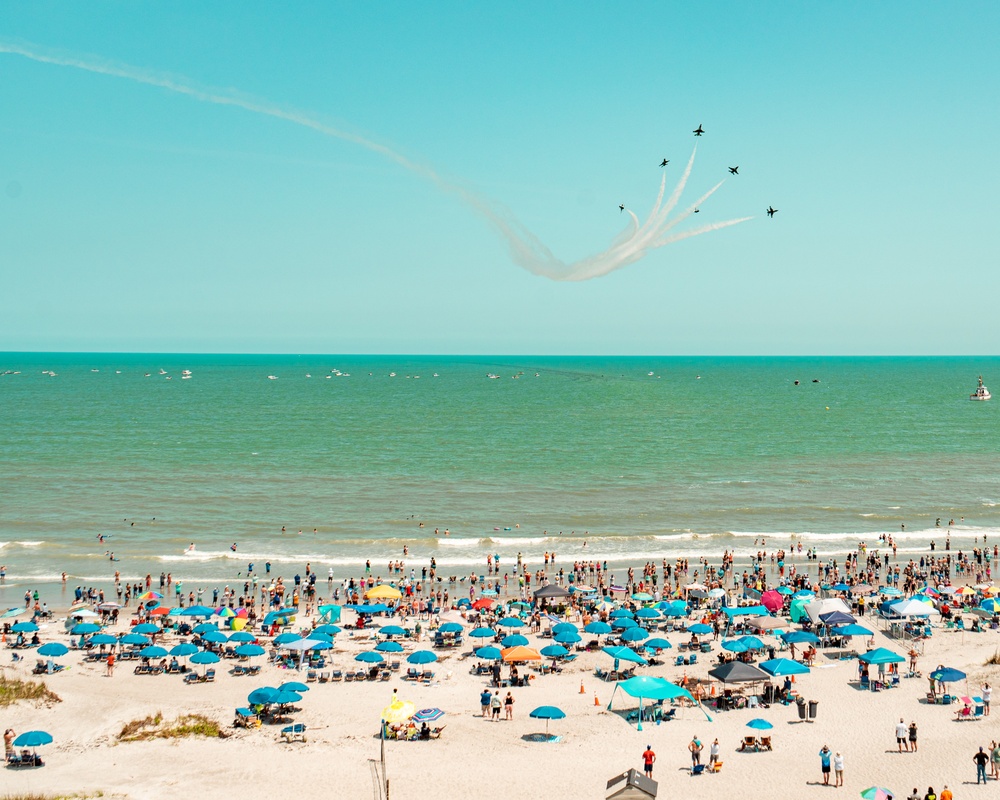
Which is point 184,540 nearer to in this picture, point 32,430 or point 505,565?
point 505,565

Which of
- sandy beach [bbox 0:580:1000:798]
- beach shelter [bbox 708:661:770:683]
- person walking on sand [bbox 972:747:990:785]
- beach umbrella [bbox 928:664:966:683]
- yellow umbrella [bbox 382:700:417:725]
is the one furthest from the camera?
beach umbrella [bbox 928:664:966:683]

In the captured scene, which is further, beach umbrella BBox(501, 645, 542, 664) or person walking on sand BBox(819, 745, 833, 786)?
beach umbrella BBox(501, 645, 542, 664)

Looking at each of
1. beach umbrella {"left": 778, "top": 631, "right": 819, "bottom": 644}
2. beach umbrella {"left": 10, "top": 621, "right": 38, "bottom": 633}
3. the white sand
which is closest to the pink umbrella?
beach umbrella {"left": 778, "top": 631, "right": 819, "bottom": 644}

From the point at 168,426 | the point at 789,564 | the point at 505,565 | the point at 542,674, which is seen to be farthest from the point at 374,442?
the point at 542,674

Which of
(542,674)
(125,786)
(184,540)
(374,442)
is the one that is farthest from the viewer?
(374,442)

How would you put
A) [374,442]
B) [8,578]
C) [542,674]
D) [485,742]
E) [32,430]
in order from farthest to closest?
[32,430]
[374,442]
[8,578]
[542,674]
[485,742]

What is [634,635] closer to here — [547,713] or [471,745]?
[547,713]

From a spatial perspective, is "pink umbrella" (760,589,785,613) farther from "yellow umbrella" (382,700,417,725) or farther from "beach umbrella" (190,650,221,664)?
"beach umbrella" (190,650,221,664)

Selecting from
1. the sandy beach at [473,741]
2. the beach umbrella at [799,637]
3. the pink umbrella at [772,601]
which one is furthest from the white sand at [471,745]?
the pink umbrella at [772,601]
